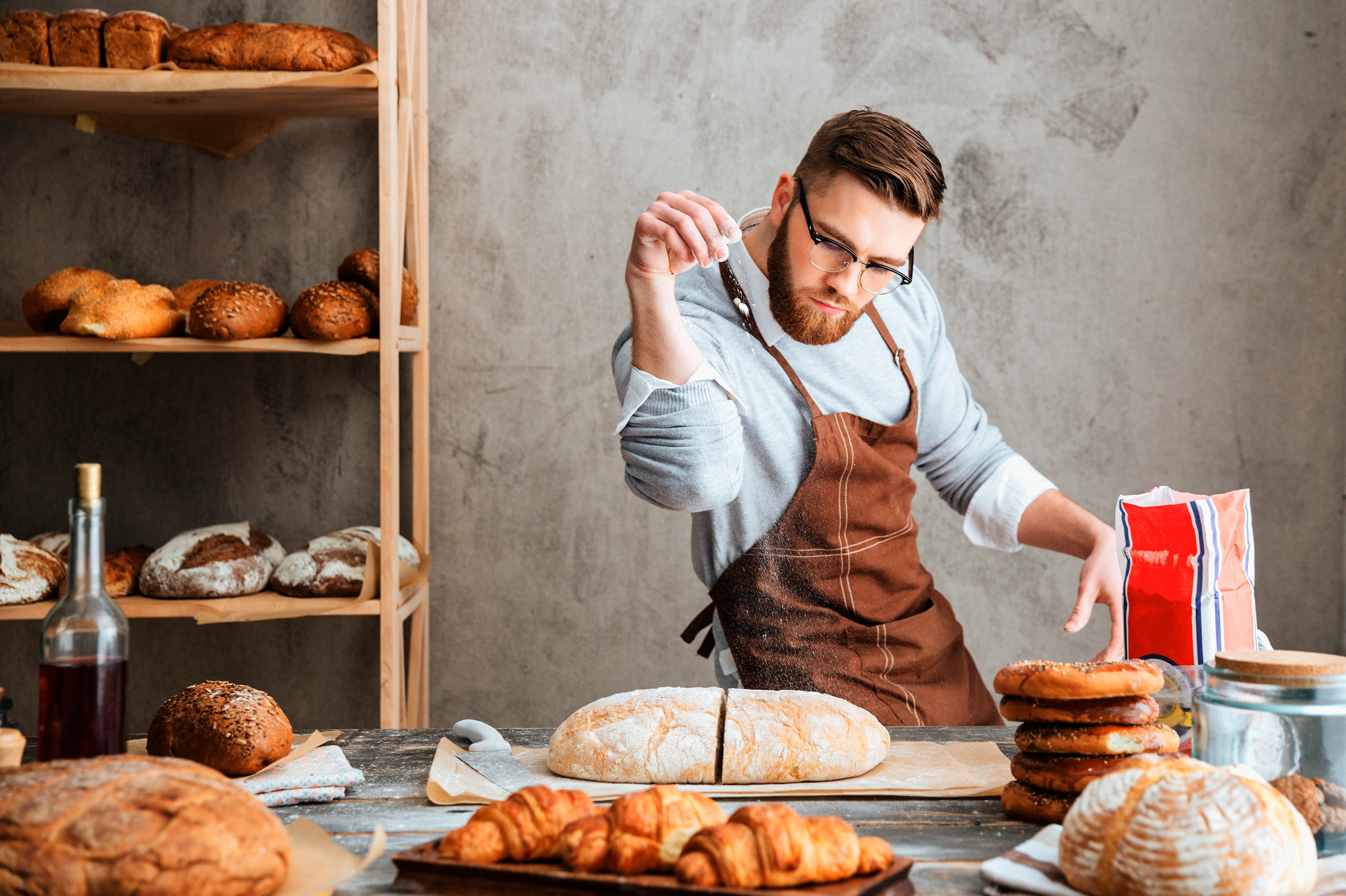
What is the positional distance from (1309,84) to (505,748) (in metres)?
2.46

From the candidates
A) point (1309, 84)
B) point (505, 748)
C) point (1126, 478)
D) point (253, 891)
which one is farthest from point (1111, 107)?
point (253, 891)

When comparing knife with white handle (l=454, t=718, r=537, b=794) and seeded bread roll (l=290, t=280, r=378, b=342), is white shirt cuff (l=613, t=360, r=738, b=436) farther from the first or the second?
seeded bread roll (l=290, t=280, r=378, b=342)

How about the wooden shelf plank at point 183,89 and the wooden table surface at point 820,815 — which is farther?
the wooden shelf plank at point 183,89

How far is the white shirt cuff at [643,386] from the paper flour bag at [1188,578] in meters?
0.59

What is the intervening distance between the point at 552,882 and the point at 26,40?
2.11 meters

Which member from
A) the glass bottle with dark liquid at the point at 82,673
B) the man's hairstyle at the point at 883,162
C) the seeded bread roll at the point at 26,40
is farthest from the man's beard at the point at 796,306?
the seeded bread roll at the point at 26,40

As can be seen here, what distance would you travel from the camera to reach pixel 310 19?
2.45 metres

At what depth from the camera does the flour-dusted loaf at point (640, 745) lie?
1103 mm

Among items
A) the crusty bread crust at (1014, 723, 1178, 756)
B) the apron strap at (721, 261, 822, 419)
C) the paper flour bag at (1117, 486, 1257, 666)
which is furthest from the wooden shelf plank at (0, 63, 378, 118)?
the crusty bread crust at (1014, 723, 1178, 756)

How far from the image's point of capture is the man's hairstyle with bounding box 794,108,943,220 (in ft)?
5.21

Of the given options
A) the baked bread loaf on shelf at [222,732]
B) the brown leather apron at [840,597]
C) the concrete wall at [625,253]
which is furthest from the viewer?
the concrete wall at [625,253]

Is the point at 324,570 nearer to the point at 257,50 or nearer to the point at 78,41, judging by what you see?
the point at 257,50

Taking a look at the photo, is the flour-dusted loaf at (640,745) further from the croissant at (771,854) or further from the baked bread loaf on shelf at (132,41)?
the baked bread loaf on shelf at (132,41)

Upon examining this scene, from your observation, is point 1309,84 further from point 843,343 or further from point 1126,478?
point 843,343
